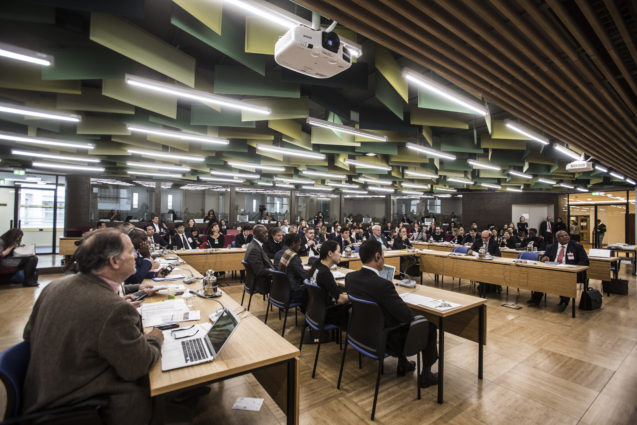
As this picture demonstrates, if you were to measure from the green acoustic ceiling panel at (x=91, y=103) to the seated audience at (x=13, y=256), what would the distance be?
2941 millimetres

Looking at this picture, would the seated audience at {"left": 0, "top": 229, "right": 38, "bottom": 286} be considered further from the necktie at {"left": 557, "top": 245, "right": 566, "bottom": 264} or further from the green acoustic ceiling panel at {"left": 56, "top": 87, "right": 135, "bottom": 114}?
the necktie at {"left": 557, "top": 245, "right": 566, "bottom": 264}

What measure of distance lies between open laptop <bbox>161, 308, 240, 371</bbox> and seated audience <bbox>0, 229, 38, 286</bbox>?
21.7 feet

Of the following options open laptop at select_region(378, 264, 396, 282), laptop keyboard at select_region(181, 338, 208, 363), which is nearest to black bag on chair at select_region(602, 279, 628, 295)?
open laptop at select_region(378, 264, 396, 282)

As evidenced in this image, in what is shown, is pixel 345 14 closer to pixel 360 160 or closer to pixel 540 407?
pixel 540 407

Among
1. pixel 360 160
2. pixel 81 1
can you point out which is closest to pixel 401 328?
pixel 81 1

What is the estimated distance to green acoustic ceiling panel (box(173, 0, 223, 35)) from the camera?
97.2 inches

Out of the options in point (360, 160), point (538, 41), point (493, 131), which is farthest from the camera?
point (360, 160)

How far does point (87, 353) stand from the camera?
1.23 meters

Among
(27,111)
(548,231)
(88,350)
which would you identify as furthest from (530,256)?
(27,111)

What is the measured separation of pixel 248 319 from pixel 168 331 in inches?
21.8

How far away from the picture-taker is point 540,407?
8.15 feet

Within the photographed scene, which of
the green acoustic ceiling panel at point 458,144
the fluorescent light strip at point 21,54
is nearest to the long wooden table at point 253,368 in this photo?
the fluorescent light strip at point 21,54

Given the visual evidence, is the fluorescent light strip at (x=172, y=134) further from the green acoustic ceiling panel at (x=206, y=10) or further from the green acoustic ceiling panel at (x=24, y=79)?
the green acoustic ceiling panel at (x=206, y=10)

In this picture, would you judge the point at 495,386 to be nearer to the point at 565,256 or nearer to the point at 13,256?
the point at 565,256
